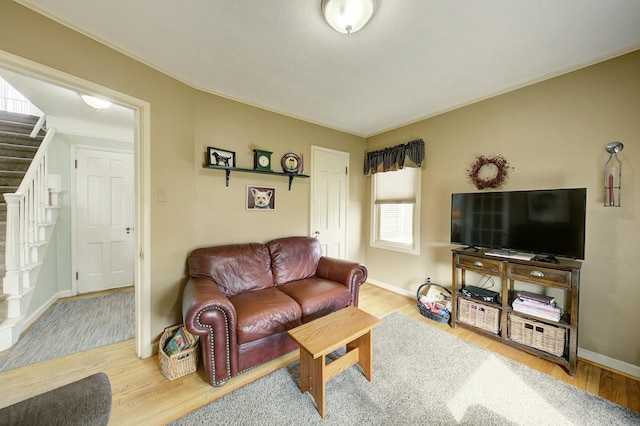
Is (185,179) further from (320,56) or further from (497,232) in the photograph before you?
(497,232)

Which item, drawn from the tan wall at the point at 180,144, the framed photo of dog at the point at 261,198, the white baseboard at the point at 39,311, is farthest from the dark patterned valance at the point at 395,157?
the white baseboard at the point at 39,311

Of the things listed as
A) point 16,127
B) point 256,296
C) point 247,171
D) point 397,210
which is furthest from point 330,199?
point 16,127

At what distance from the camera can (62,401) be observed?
83 centimetres

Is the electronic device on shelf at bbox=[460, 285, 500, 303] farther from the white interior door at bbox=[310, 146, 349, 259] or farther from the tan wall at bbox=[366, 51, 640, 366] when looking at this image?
the white interior door at bbox=[310, 146, 349, 259]

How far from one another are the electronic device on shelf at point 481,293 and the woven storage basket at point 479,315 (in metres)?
0.07

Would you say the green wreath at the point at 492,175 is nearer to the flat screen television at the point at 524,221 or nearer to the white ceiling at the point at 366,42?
the flat screen television at the point at 524,221

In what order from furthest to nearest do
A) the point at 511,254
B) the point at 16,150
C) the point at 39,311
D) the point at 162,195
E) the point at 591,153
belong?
the point at 16,150, the point at 39,311, the point at 511,254, the point at 162,195, the point at 591,153

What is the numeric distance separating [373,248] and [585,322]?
94.3 inches

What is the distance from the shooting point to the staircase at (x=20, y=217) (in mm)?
2172

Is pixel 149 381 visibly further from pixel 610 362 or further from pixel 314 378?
pixel 610 362

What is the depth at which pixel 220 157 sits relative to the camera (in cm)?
250

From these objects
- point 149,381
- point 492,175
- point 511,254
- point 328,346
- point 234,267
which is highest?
point 492,175

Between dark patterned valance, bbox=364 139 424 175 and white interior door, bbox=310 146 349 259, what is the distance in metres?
0.42

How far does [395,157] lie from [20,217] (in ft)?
14.7
